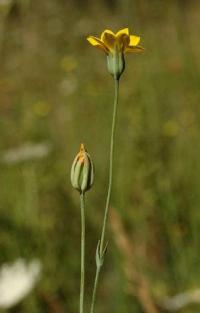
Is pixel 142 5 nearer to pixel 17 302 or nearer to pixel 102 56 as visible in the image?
pixel 17 302

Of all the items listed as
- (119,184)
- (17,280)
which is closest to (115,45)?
(17,280)

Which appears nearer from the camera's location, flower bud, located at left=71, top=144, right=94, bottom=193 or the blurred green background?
flower bud, located at left=71, top=144, right=94, bottom=193

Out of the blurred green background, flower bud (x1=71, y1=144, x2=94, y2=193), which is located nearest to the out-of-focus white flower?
the blurred green background

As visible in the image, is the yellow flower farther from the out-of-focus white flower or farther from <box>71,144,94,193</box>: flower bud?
the out-of-focus white flower

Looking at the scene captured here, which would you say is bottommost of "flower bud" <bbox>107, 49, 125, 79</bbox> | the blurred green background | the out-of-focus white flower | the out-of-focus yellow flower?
the out-of-focus white flower

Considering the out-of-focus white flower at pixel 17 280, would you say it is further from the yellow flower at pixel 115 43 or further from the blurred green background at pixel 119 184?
the yellow flower at pixel 115 43

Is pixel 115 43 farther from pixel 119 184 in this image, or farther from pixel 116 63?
pixel 119 184
